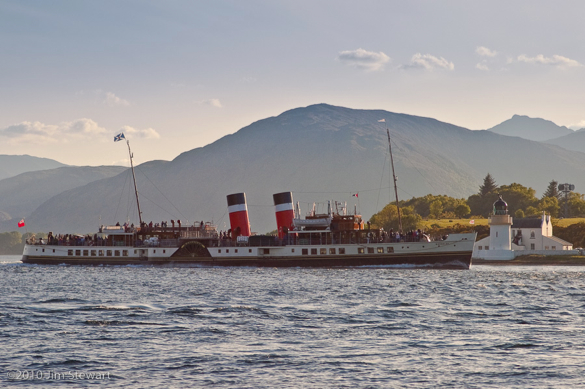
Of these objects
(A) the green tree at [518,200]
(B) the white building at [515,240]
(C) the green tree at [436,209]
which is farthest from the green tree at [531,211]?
(B) the white building at [515,240]

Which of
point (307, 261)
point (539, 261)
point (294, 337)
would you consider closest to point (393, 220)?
point (539, 261)

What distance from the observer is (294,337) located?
26484 mm

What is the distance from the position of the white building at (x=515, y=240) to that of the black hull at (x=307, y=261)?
1387 inches

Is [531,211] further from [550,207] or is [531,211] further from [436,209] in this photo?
[436,209]

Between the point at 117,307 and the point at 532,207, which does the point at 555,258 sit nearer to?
the point at 532,207

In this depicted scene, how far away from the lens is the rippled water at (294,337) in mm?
20172

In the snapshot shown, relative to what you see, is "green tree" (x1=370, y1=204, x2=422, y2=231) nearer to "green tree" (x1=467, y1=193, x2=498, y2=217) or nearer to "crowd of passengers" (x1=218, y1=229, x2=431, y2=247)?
"green tree" (x1=467, y1=193, x2=498, y2=217)

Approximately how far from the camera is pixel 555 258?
10306 cm

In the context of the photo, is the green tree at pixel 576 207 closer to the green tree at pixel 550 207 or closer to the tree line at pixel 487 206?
the tree line at pixel 487 206

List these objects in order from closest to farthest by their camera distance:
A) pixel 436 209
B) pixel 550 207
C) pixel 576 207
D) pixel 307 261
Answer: pixel 307 261 < pixel 550 207 < pixel 576 207 < pixel 436 209

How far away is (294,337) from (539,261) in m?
83.0

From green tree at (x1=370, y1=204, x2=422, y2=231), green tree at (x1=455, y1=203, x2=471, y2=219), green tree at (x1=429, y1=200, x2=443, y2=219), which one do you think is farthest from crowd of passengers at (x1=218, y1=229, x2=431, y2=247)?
green tree at (x1=429, y1=200, x2=443, y2=219)

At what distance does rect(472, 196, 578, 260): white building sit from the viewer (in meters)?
103

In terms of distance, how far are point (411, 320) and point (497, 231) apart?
76.9 meters
